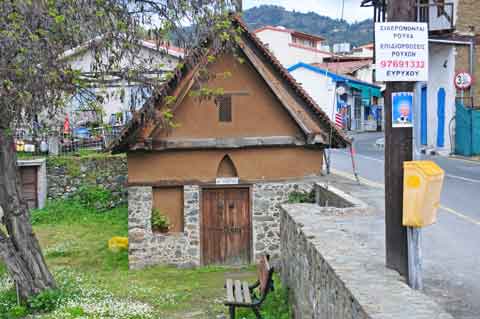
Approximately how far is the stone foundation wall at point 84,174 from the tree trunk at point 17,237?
13.6 meters

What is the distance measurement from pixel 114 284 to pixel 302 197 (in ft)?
17.7

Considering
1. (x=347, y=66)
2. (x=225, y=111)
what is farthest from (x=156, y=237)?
(x=347, y=66)

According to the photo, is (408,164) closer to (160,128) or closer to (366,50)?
(160,128)

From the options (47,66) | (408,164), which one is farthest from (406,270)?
(47,66)

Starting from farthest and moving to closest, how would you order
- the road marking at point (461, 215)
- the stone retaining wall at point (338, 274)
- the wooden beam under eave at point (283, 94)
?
1. the wooden beam under eave at point (283, 94)
2. the road marking at point (461, 215)
3. the stone retaining wall at point (338, 274)

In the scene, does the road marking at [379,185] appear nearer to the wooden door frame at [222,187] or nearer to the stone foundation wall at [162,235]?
the stone foundation wall at [162,235]

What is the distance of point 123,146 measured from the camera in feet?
53.5

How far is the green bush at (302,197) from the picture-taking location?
17.0 meters

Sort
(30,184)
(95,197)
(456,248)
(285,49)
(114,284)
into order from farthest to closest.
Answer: (285,49) → (95,197) → (30,184) → (114,284) → (456,248)

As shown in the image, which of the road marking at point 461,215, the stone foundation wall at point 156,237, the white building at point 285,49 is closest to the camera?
the road marking at point 461,215

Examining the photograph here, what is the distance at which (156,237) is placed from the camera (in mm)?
16812

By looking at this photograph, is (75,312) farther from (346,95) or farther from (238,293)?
(346,95)

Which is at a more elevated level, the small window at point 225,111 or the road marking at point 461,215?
the small window at point 225,111

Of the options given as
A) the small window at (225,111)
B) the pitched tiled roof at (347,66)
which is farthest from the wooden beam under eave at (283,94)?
the pitched tiled roof at (347,66)
